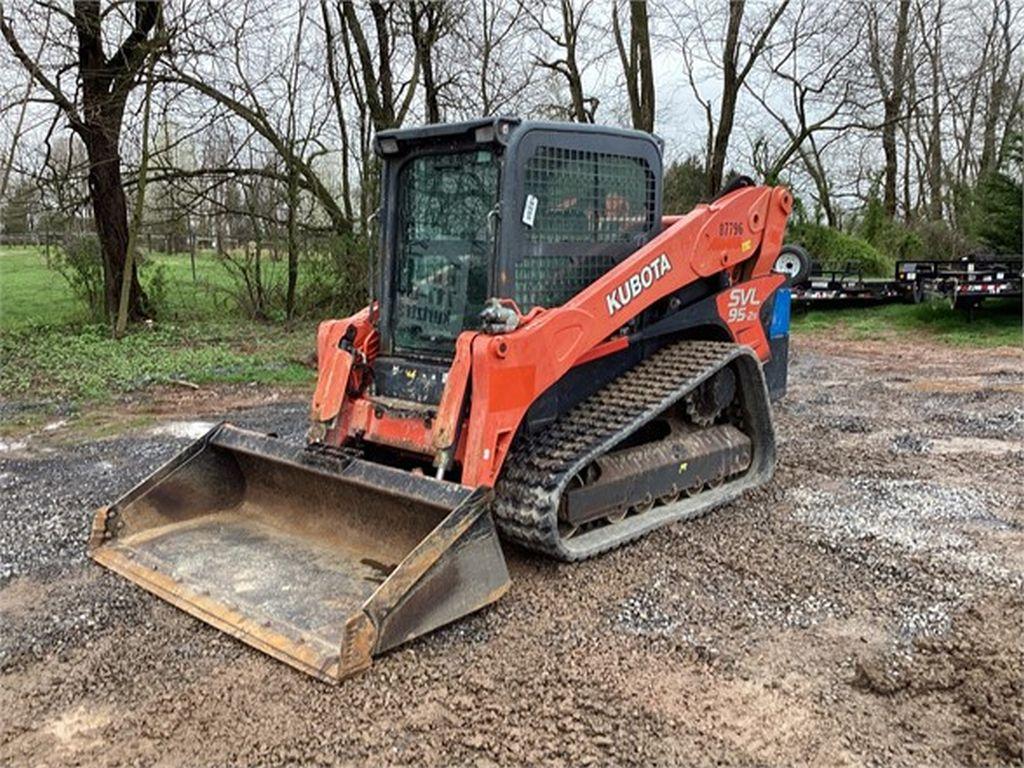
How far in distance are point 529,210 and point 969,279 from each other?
1015cm

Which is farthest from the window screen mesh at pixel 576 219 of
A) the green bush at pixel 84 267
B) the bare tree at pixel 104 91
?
the green bush at pixel 84 267

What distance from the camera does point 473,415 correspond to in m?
3.91

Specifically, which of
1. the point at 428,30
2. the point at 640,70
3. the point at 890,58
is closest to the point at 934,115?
the point at 890,58

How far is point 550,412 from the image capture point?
14.6ft

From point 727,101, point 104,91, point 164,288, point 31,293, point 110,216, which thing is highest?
point 727,101

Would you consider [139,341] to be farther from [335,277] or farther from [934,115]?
[934,115]

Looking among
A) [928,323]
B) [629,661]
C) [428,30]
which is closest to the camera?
[629,661]

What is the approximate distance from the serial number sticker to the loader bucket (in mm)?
1325

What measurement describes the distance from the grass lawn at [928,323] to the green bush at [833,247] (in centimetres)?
356

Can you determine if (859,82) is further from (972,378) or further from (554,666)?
(554,666)

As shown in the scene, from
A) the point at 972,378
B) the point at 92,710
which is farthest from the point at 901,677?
the point at 972,378

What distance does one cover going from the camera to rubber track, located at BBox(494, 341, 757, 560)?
13.0ft

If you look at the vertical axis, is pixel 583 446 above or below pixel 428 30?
below

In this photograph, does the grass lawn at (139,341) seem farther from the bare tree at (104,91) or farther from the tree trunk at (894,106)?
the tree trunk at (894,106)
